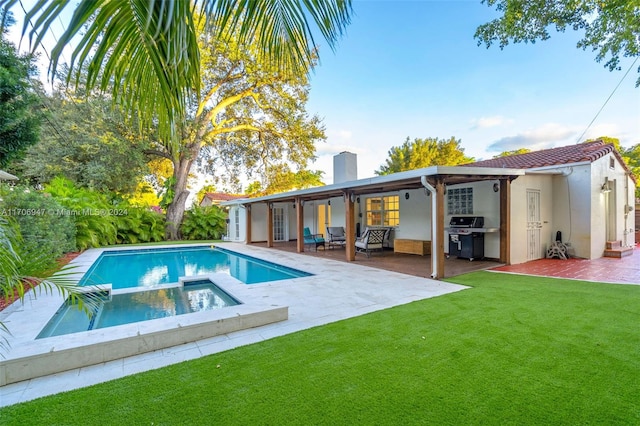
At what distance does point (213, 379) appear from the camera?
3055mm

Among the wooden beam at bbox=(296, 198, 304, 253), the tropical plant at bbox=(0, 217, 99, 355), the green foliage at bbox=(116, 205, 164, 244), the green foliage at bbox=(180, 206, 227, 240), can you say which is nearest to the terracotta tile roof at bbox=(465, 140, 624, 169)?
the wooden beam at bbox=(296, 198, 304, 253)

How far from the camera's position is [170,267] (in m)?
11.6

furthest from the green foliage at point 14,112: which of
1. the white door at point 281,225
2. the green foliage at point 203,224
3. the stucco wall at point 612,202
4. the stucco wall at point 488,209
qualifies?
the stucco wall at point 612,202

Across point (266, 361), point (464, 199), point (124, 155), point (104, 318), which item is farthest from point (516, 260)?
point (124, 155)

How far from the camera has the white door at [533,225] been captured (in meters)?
9.62

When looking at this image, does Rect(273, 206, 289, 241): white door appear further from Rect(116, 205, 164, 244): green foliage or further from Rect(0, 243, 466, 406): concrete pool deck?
Rect(0, 243, 466, 406): concrete pool deck

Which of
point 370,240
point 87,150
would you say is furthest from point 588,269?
point 87,150

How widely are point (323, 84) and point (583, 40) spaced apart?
24.7 feet

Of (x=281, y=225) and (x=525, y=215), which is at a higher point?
(x=525, y=215)

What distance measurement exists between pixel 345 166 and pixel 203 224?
36.9 ft

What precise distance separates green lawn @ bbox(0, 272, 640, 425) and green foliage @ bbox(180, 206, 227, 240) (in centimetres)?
1807

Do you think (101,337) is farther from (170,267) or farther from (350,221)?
(170,267)

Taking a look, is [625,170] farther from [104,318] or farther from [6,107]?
[6,107]

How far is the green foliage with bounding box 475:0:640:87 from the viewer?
6.21 metres
